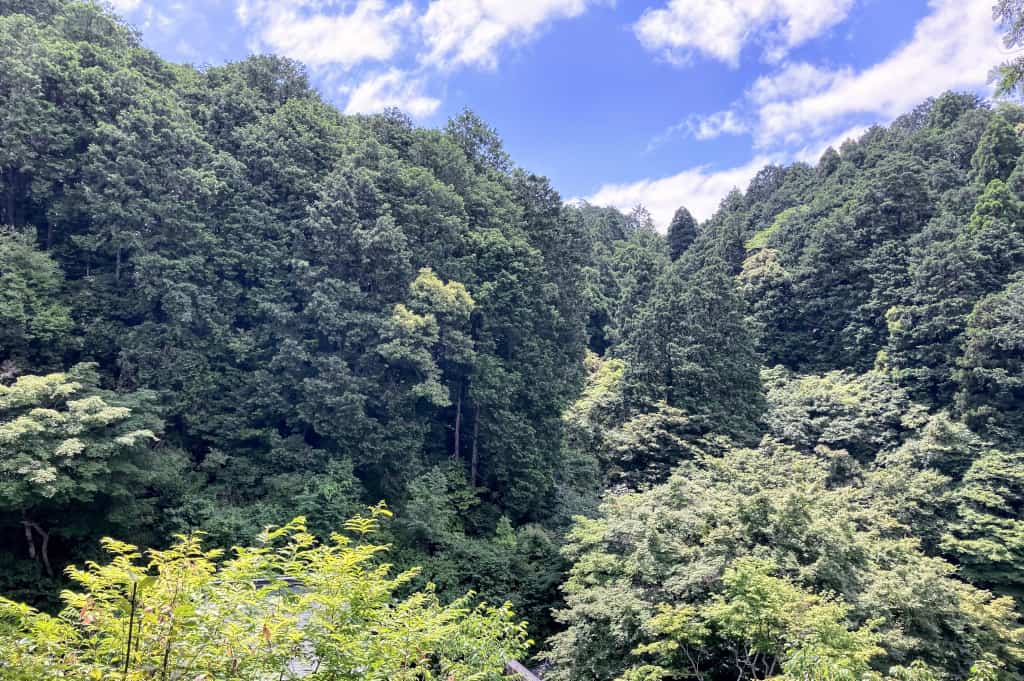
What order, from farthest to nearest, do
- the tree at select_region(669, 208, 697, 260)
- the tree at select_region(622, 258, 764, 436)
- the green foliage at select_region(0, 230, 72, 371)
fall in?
the tree at select_region(669, 208, 697, 260), the tree at select_region(622, 258, 764, 436), the green foliage at select_region(0, 230, 72, 371)

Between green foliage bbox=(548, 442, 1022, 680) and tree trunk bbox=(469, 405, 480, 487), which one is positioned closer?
green foliage bbox=(548, 442, 1022, 680)

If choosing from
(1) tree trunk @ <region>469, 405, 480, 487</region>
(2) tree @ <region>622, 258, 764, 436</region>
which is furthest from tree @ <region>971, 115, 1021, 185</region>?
(1) tree trunk @ <region>469, 405, 480, 487</region>

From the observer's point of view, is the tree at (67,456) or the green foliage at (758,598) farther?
the tree at (67,456)

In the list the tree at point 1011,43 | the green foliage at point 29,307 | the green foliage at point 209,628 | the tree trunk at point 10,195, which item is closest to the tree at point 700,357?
the tree at point 1011,43

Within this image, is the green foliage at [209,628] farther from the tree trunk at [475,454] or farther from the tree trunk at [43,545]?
the tree trunk at [475,454]

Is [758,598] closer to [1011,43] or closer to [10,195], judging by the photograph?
[1011,43]

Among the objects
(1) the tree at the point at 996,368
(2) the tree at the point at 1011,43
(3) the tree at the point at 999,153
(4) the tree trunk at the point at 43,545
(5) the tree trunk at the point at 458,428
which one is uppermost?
(3) the tree at the point at 999,153

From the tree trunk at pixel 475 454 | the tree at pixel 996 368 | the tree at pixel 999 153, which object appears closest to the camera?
the tree at pixel 996 368

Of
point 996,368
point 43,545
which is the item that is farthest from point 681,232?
point 43,545

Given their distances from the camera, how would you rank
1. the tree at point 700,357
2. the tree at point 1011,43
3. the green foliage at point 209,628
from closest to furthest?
the green foliage at point 209,628 < the tree at point 1011,43 < the tree at point 700,357

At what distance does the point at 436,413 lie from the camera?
18.5 meters

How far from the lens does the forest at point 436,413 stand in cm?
674

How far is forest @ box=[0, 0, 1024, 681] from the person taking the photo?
674cm

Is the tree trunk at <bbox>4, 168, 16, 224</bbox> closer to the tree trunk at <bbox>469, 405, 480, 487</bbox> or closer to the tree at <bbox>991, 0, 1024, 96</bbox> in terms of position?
the tree trunk at <bbox>469, 405, 480, 487</bbox>
